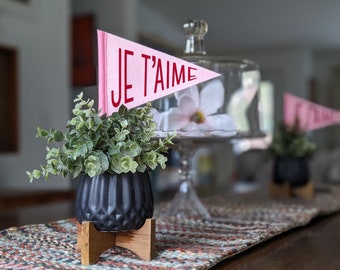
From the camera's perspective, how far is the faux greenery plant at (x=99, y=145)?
0.57 metres

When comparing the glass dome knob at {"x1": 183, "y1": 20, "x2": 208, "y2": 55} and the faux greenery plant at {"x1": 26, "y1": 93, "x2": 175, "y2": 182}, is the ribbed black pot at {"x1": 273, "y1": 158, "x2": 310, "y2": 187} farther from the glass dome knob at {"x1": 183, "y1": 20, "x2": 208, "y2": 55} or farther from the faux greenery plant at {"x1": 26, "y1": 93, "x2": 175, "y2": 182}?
the faux greenery plant at {"x1": 26, "y1": 93, "x2": 175, "y2": 182}

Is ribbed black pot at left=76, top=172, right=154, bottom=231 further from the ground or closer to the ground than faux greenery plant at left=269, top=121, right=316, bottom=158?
closer to the ground

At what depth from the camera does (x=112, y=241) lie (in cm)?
60

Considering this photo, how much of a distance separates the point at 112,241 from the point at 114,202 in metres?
0.06

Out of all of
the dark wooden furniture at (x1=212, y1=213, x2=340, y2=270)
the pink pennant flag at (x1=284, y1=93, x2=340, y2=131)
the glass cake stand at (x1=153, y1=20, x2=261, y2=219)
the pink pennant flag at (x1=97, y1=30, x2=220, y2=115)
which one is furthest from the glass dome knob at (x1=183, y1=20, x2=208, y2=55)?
the pink pennant flag at (x1=284, y1=93, x2=340, y2=131)

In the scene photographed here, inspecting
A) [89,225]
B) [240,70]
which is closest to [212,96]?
[240,70]

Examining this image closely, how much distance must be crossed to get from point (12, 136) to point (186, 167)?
209cm

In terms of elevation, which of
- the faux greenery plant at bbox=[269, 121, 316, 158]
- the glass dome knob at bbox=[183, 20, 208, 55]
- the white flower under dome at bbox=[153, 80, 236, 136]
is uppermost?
the glass dome knob at bbox=[183, 20, 208, 55]

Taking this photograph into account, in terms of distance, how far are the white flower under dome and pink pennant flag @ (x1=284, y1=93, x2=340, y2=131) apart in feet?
1.64

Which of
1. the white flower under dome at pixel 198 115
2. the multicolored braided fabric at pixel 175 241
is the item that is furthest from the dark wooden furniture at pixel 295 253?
the white flower under dome at pixel 198 115

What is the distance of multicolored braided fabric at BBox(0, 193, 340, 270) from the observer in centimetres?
56

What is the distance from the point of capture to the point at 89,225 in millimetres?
564

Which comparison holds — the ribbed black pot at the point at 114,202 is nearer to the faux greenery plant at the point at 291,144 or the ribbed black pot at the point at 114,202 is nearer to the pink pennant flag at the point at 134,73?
the pink pennant flag at the point at 134,73

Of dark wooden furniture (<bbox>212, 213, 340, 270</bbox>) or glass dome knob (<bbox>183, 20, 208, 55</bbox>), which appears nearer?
dark wooden furniture (<bbox>212, 213, 340, 270</bbox>)
